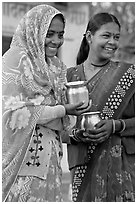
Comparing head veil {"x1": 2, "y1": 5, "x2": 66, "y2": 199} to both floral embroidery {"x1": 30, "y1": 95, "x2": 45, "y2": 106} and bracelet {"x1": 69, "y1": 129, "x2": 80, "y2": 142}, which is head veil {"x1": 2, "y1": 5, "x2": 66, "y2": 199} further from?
bracelet {"x1": 69, "y1": 129, "x2": 80, "y2": 142}

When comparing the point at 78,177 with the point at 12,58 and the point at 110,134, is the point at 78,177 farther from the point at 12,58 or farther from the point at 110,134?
the point at 12,58

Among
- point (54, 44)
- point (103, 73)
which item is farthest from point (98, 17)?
point (54, 44)

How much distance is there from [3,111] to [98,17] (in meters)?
1.15

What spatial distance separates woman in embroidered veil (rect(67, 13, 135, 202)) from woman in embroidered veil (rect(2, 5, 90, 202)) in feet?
1.48

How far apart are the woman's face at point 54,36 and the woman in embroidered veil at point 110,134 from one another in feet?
1.63

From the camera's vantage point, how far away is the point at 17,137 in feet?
9.85

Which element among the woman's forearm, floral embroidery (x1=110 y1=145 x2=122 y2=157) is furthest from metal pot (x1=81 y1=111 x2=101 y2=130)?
the woman's forearm

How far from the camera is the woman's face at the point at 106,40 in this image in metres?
3.49

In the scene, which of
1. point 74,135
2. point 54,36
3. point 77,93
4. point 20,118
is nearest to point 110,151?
point 74,135

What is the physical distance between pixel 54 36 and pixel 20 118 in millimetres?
587

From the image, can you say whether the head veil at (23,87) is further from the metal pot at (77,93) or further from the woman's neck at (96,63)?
the woman's neck at (96,63)

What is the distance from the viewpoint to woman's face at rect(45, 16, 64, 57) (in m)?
3.07

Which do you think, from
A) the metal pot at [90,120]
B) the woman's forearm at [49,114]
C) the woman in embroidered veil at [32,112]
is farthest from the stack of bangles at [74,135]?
the woman's forearm at [49,114]

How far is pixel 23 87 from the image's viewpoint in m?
2.98
